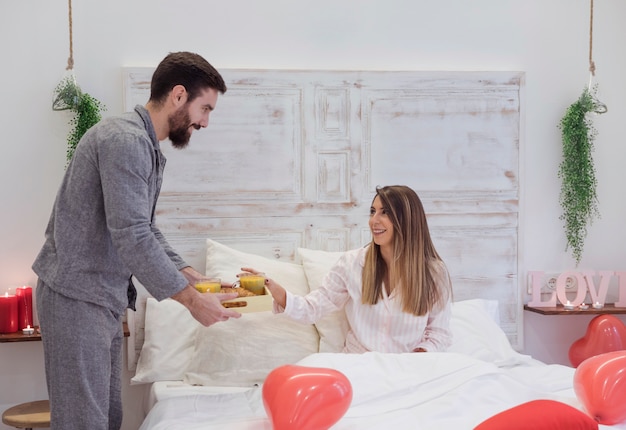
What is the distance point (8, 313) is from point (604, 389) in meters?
2.42

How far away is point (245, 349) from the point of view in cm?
292

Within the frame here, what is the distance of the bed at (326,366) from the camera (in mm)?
2084

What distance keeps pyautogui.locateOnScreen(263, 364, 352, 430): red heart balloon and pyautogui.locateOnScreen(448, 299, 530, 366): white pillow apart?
1137mm

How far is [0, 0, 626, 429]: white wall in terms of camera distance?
3268mm

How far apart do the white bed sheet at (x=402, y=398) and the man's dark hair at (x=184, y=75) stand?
0.96 metres

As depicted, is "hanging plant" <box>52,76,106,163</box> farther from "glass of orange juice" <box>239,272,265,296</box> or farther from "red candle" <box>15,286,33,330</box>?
"glass of orange juice" <box>239,272,265,296</box>

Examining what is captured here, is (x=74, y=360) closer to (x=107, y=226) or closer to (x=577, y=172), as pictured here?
(x=107, y=226)

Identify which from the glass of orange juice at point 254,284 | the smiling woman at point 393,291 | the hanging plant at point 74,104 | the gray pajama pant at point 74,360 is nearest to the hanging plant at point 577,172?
the smiling woman at point 393,291

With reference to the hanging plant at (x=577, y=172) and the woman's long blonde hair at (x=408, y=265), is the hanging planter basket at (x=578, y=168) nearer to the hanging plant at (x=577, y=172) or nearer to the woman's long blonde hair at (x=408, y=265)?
the hanging plant at (x=577, y=172)

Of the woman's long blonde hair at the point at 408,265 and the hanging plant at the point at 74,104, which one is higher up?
the hanging plant at the point at 74,104

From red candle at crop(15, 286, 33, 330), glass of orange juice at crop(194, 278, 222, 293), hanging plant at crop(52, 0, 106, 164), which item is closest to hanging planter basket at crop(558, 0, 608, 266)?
glass of orange juice at crop(194, 278, 222, 293)

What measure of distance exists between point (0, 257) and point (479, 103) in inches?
94.7

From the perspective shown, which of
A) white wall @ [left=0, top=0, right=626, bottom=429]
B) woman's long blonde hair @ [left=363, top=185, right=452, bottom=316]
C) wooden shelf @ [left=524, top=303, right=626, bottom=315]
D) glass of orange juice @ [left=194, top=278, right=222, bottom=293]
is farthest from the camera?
wooden shelf @ [left=524, top=303, right=626, bottom=315]

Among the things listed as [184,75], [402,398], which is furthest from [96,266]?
[402,398]
